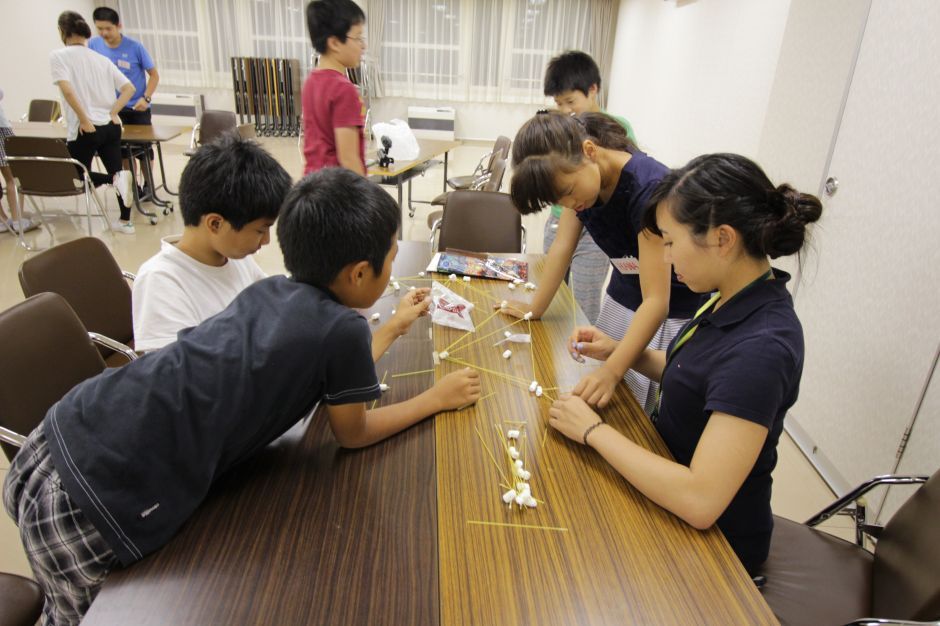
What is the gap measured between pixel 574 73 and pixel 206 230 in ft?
6.23

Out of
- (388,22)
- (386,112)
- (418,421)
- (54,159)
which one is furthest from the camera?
(386,112)

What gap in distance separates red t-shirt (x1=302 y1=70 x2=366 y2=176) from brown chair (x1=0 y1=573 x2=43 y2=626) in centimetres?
198

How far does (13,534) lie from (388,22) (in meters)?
9.28

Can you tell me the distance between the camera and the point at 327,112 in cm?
248

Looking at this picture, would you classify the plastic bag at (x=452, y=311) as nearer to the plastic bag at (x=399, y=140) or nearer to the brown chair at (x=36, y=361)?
the brown chair at (x=36, y=361)

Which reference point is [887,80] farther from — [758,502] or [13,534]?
[13,534]

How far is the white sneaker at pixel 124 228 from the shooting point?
488cm

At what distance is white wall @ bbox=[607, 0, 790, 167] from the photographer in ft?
13.3

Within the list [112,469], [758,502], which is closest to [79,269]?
[112,469]

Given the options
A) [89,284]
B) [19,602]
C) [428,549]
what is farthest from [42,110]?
[428,549]

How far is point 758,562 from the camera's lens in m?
1.23

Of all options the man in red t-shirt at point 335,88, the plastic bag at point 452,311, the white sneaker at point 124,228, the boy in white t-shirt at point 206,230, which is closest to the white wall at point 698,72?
the man in red t-shirt at point 335,88

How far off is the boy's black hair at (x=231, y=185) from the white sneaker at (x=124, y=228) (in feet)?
13.7

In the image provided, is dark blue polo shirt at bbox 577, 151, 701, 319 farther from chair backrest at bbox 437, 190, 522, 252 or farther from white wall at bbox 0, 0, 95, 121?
white wall at bbox 0, 0, 95, 121
